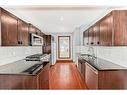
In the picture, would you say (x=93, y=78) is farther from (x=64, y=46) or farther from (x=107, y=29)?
(x=64, y=46)

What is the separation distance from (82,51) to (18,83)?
5.68m

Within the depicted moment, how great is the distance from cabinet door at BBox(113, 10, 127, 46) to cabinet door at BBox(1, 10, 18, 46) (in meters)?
2.00

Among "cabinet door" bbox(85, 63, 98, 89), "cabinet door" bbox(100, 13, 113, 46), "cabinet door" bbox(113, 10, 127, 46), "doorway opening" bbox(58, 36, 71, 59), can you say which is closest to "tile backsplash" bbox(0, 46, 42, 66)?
"cabinet door" bbox(85, 63, 98, 89)

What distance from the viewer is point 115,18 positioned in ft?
9.86

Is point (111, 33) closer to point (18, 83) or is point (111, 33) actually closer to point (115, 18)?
point (115, 18)

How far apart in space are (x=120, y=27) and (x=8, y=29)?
2122 mm

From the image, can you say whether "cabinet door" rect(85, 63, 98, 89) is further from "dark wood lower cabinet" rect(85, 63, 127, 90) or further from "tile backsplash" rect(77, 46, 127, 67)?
"tile backsplash" rect(77, 46, 127, 67)

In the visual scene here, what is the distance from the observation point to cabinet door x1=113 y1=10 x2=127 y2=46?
2984mm

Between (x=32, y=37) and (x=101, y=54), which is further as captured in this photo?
(x=101, y=54)

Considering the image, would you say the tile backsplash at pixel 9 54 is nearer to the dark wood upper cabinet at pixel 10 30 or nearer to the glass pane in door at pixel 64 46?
the dark wood upper cabinet at pixel 10 30

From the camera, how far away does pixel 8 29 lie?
8.97 feet

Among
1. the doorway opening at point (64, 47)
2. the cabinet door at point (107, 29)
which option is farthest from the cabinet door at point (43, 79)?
the doorway opening at point (64, 47)

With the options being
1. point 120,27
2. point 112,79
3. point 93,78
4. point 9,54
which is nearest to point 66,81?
point 93,78
